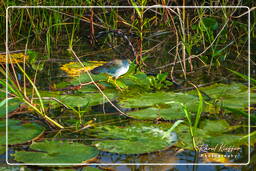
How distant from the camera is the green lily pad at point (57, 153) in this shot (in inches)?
62.6

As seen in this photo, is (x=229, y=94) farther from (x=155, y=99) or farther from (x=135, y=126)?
(x=135, y=126)

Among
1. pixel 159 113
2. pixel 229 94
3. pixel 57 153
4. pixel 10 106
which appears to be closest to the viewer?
pixel 57 153

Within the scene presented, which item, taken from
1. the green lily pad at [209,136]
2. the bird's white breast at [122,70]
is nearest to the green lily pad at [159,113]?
the green lily pad at [209,136]

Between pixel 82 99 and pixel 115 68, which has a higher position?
pixel 115 68

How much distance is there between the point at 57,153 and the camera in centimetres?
166

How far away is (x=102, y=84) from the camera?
2523 mm

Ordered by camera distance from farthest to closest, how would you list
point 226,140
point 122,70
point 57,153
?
point 122,70 < point 226,140 < point 57,153

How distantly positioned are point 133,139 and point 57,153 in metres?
0.31

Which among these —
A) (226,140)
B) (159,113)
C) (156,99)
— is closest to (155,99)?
(156,99)

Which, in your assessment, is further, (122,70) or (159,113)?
(122,70)

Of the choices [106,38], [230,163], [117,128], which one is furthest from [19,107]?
[106,38]

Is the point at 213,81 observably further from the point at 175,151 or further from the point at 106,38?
the point at 106,38

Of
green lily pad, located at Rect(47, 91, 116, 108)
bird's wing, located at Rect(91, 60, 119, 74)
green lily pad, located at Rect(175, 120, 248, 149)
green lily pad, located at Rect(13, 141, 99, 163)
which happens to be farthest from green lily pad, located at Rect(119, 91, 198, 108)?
green lily pad, located at Rect(13, 141, 99, 163)

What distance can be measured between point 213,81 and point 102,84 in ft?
2.15
